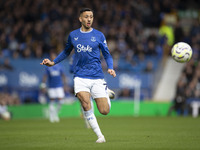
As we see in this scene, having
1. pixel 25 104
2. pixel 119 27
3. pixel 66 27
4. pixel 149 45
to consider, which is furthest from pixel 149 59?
pixel 25 104

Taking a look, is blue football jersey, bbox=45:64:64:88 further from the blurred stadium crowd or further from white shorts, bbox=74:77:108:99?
white shorts, bbox=74:77:108:99

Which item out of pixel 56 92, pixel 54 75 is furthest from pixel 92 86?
pixel 56 92

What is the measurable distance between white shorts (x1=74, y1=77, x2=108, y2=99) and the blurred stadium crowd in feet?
49.2

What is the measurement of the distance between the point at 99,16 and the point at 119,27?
1360 mm

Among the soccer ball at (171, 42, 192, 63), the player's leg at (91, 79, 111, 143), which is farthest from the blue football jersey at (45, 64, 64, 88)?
the player's leg at (91, 79, 111, 143)

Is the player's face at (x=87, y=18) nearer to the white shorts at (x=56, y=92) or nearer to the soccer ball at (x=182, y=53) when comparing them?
the soccer ball at (x=182, y=53)

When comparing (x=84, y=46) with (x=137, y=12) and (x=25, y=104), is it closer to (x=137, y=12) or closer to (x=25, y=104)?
(x=25, y=104)

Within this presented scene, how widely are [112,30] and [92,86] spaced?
18172mm

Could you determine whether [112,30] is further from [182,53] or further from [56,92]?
[182,53]

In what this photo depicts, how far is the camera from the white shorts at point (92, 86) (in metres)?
9.24

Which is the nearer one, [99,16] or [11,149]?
[11,149]

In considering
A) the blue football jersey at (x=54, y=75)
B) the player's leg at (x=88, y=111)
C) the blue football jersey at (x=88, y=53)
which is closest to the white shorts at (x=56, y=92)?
the blue football jersey at (x=54, y=75)

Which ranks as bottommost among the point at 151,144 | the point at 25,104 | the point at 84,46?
the point at 25,104

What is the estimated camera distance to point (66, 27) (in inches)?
1072
